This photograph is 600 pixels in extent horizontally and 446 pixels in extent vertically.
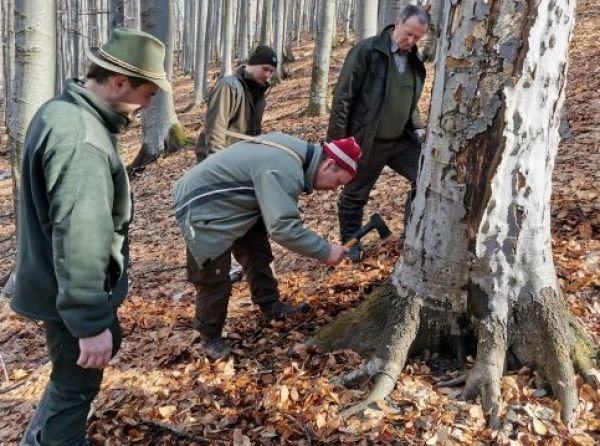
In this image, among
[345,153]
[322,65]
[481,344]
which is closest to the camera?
[481,344]

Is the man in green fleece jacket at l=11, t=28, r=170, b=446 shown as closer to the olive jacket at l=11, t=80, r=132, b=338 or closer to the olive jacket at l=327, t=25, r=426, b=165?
the olive jacket at l=11, t=80, r=132, b=338

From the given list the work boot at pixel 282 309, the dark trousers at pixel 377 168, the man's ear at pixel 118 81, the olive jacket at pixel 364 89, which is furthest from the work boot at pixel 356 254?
the man's ear at pixel 118 81

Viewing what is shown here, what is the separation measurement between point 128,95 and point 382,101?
8.63 ft

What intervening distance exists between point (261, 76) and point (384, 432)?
127 inches

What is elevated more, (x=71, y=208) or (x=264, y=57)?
(x=264, y=57)

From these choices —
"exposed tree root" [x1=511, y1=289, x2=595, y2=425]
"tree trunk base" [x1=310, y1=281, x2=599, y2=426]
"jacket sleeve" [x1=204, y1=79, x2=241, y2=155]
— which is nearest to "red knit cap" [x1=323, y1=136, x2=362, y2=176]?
"tree trunk base" [x1=310, y1=281, x2=599, y2=426]

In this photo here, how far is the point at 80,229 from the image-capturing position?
222 centimetres

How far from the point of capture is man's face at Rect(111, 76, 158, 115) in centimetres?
241

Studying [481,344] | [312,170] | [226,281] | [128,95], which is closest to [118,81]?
[128,95]

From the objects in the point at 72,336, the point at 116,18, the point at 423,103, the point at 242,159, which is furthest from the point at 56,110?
the point at 116,18

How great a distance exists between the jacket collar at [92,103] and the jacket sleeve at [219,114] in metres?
2.34

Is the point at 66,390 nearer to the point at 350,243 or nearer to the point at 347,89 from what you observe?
the point at 350,243

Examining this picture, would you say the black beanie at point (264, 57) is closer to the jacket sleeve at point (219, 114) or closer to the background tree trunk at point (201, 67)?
the jacket sleeve at point (219, 114)

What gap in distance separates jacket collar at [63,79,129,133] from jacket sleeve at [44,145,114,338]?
20cm
